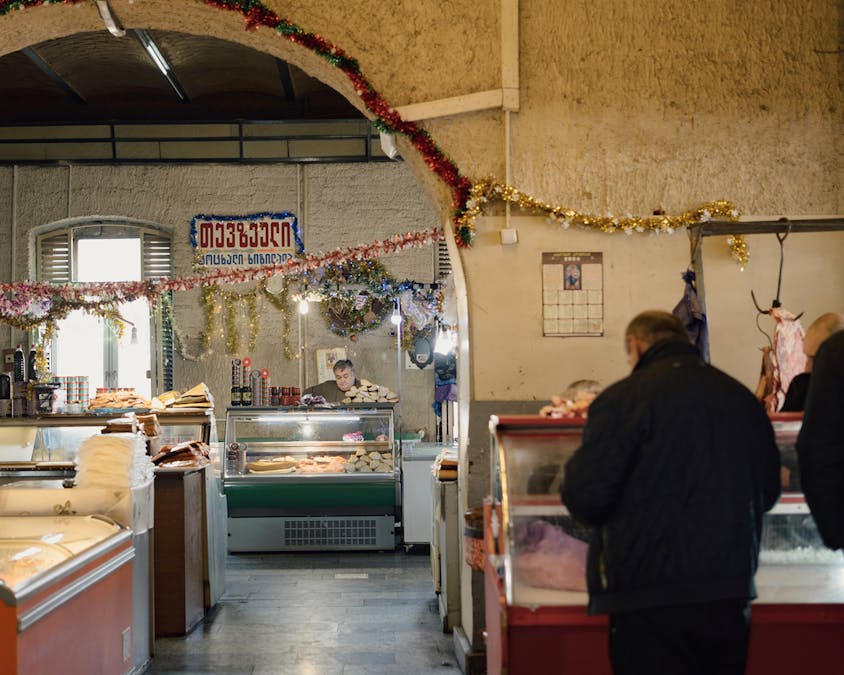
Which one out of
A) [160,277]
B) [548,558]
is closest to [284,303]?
[160,277]

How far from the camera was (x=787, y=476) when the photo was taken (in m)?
3.74

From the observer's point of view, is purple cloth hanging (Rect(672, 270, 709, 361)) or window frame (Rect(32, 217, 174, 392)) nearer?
purple cloth hanging (Rect(672, 270, 709, 361))

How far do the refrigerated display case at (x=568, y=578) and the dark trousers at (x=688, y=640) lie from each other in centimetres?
68

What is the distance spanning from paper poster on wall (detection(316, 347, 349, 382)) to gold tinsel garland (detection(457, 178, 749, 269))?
249 inches

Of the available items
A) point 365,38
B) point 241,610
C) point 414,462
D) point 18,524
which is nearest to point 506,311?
point 365,38

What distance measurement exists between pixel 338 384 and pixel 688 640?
26.3 feet

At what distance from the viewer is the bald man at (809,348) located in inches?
169

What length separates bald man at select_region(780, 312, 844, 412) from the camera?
4.29m

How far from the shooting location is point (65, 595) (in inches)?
164

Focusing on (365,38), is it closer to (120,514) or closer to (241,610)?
(120,514)

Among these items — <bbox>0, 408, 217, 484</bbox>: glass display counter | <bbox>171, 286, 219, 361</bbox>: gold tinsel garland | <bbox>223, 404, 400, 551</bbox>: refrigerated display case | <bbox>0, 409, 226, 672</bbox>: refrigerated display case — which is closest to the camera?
<bbox>0, 409, 226, 672</bbox>: refrigerated display case

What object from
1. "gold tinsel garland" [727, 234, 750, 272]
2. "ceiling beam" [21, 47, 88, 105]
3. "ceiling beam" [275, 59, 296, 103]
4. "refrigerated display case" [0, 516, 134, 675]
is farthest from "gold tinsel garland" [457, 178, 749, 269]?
"ceiling beam" [21, 47, 88, 105]

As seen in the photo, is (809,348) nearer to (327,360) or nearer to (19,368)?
(19,368)

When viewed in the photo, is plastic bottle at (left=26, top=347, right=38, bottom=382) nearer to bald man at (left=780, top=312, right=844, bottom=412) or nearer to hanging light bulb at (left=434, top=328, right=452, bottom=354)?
hanging light bulb at (left=434, top=328, right=452, bottom=354)
